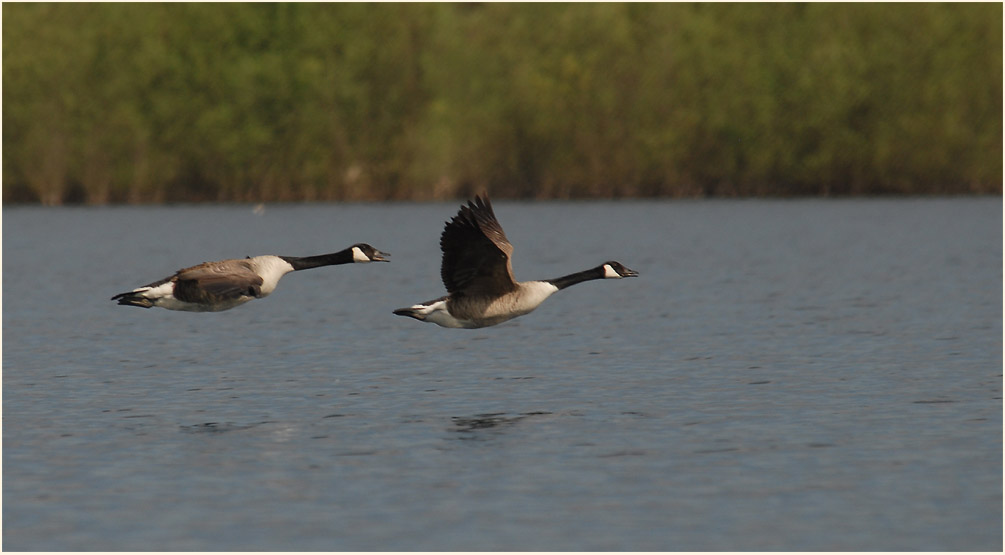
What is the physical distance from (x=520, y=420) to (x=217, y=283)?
4.36m

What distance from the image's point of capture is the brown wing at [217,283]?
65.2 feet

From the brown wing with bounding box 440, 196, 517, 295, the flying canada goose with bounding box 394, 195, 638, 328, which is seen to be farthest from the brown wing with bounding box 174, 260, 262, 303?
the brown wing with bounding box 440, 196, 517, 295

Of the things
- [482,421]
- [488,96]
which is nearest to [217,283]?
[482,421]

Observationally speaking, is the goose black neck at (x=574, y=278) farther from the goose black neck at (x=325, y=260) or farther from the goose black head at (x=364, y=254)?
the goose black neck at (x=325, y=260)

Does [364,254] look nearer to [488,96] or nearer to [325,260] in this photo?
[325,260]

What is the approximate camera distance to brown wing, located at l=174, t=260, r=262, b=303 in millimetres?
19875

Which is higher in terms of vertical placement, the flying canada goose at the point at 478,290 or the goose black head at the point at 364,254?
the goose black head at the point at 364,254

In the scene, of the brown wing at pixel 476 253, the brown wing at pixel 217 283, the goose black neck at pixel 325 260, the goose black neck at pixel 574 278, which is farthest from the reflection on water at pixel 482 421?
the brown wing at pixel 217 283

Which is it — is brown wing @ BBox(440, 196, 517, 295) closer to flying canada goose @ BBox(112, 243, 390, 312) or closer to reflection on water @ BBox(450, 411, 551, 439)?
flying canada goose @ BBox(112, 243, 390, 312)

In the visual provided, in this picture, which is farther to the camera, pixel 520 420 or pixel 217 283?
pixel 520 420

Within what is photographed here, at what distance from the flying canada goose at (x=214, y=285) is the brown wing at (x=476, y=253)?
0.88 meters

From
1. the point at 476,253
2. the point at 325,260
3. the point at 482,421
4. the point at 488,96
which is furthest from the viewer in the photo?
the point at 488,96

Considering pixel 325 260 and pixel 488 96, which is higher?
pixel 488 96

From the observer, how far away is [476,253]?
20.9 m
